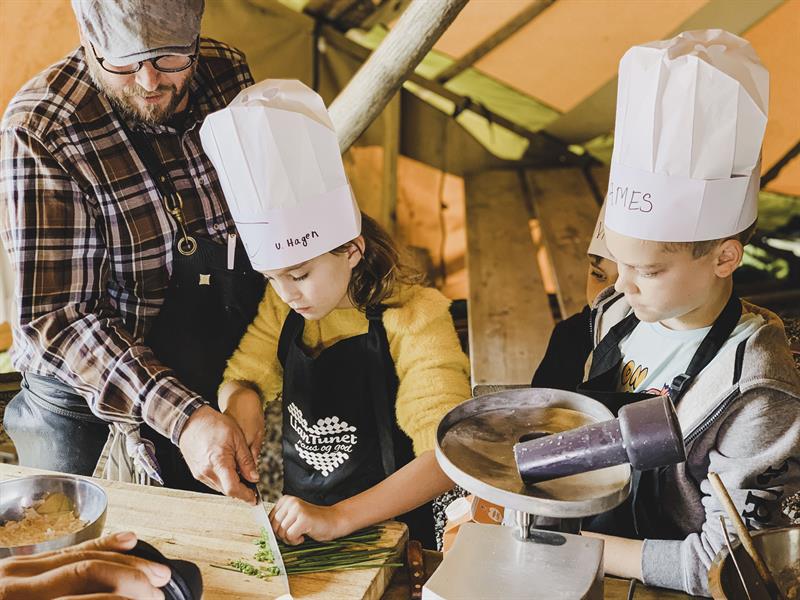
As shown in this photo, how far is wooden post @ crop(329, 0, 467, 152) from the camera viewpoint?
3.25 meters

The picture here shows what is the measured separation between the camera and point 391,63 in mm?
3422

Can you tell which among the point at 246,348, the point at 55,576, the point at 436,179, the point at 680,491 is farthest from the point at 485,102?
the point at 55,576

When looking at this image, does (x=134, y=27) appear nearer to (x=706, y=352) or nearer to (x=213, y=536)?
(x=213, y=536)

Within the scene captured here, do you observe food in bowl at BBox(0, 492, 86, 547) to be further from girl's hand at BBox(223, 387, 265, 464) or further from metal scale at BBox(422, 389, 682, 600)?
metal scale at BBox(422, 389, 682, 600)

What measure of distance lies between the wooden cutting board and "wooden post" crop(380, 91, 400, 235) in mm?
4331

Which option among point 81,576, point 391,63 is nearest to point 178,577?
point 81,576

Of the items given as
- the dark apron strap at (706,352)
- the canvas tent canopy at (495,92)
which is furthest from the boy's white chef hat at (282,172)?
the canvas tent canopy at (495,92)

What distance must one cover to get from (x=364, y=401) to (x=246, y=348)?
358 millimetres

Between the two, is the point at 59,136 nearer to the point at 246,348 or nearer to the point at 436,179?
the point at 246,348

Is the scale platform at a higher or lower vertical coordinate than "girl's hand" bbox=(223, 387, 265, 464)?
higher

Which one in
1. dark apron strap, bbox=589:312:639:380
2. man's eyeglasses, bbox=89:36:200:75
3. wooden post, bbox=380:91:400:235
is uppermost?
man's eyeglasses, bbox=89:36:200:75

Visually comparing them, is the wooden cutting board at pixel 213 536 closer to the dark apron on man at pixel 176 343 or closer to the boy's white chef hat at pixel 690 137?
the dark apron on man at pixel 176 343

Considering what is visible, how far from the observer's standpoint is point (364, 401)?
82.7 inches

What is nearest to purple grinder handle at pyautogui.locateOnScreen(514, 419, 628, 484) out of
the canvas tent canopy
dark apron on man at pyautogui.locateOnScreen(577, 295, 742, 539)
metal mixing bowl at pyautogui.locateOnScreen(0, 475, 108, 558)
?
dark apron on man at pyautogui.locateOnScreen(577, 295, 742, 539)
